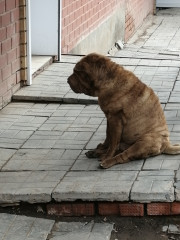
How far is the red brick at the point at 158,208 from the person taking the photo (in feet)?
16.3

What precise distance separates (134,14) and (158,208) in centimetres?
1171

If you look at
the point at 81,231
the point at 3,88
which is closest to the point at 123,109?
the point at 81,231

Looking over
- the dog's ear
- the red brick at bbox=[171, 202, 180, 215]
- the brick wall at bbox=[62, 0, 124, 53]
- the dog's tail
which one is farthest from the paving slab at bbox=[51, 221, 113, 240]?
the brick wall at bbox=[62, 0, 124, 53]

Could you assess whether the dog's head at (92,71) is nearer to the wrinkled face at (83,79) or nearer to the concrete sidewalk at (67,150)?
the wrinkled face at (83,79)

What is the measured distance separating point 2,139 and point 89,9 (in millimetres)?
5666

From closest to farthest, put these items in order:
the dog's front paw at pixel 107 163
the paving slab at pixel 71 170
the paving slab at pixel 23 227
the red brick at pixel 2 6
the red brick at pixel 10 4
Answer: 1. the paving slab at pixel 23 227
2. the paving slab at pixel 71 170
3. the dog's front paw at pixel 107 163
4. the red brick at pixel 2 6
5. the red brick at pixel 10 4

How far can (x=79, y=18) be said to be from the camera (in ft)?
36.6

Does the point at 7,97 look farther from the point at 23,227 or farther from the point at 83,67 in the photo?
the point at 23,227

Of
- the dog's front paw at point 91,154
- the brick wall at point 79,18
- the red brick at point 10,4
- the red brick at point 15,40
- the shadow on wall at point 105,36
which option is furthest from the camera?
the shadow on wall at point 105,36

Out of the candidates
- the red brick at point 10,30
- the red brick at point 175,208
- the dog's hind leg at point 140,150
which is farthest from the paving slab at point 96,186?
the red brick at point 10,30

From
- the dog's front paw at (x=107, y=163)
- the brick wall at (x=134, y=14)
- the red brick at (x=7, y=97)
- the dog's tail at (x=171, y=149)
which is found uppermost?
the dog's tail at (x=171, y=149)

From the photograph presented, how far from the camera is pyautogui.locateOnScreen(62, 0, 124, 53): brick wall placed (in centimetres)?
1038

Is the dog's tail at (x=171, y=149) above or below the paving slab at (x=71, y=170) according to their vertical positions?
above

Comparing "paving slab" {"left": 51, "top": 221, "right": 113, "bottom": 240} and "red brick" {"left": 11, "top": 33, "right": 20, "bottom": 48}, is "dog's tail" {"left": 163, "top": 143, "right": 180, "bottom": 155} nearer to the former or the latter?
"paving slab" {"left": 51, "top": 221, "right": 113, "bottom": 240}
